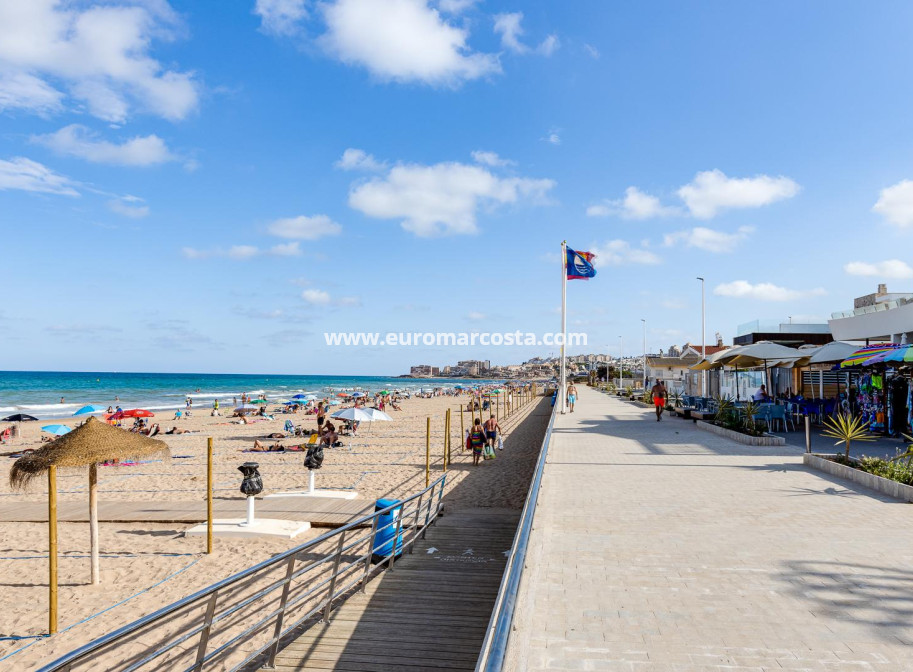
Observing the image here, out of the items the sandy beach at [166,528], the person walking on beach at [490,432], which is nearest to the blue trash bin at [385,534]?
the sandy beach at [166,528]

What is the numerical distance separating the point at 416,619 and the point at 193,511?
691cm

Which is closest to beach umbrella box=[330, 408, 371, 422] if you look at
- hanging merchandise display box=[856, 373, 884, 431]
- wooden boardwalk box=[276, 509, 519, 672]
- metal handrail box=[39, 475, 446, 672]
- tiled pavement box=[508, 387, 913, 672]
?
metal handrail box=[39, 475, 446, 672]

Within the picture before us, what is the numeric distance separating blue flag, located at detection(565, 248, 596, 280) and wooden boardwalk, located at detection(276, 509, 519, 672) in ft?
57.5

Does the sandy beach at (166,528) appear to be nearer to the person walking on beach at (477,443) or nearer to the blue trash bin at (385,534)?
the person walking on beach at (477,443)

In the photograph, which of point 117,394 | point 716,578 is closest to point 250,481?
point 716,578

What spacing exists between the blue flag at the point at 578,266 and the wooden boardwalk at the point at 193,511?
15.6 metres

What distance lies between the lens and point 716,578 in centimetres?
474

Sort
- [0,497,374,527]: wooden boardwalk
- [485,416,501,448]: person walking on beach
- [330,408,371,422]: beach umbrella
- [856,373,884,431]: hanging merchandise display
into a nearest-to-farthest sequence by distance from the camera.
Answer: [0,497,374,527]: wooden boardwalk → [856,373,884,431]: hanging merchandise display → [485,416,501,448]: person walking on beach → [330,408,371,422]: beach umbrella

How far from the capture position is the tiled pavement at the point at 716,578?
3508mm

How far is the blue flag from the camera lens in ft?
78.9

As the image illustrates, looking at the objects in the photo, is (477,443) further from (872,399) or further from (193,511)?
(872,399)

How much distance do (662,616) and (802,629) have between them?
85 cm

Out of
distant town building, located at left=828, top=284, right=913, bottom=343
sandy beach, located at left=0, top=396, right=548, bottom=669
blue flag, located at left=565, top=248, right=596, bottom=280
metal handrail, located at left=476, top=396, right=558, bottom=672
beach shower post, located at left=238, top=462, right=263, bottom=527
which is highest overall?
blue flag, located at left=565, top=248, right=596, bottom=280

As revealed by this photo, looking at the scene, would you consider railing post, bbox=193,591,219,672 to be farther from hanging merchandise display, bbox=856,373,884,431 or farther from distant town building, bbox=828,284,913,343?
distant town building, bbox=828,284,913,343
